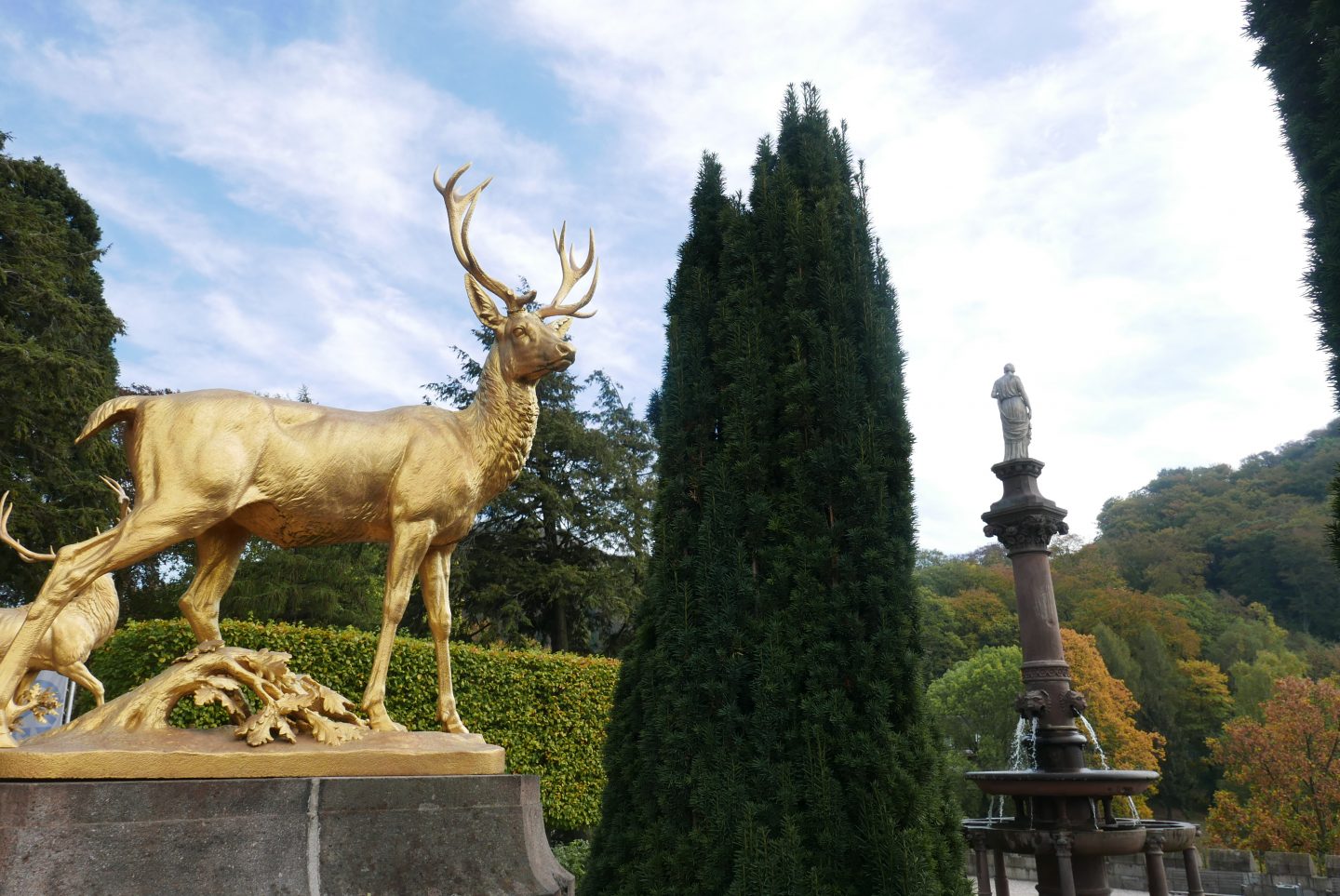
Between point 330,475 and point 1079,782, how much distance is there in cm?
782

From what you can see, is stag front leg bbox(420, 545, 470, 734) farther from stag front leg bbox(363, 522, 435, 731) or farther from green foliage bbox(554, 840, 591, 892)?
green foliage bbox(554, 840, 591, 892)

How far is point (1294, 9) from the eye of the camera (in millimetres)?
4789

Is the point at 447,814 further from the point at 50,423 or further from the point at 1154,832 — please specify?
the point at 50,423

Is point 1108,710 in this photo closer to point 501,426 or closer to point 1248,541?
point 1248,541

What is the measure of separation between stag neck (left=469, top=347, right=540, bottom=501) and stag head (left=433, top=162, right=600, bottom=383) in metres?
0.08

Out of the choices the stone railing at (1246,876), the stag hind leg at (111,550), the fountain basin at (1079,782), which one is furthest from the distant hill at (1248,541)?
the stag hind leg at (111,550)

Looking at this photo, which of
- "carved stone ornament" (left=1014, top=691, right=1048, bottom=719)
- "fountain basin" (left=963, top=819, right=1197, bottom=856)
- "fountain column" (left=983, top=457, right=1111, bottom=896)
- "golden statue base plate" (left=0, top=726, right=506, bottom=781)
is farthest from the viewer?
"carved stone ornament" (left=1014, top=691, right=1048, bottom=719)

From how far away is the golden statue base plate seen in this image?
300cm

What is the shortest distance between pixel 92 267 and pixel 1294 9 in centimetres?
2133

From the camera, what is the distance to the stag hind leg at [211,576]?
3.93m

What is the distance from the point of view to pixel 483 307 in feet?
14.4

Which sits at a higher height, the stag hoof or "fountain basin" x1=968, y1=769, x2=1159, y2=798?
the stag hoof

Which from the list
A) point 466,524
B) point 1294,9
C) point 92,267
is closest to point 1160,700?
point 1294,9

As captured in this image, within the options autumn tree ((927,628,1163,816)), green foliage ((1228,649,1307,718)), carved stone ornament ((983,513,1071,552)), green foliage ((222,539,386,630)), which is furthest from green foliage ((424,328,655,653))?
green foliage ((1228,649,1307,718))
